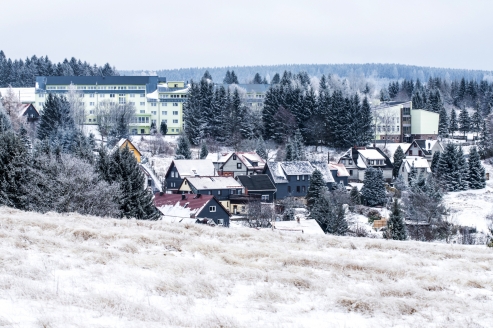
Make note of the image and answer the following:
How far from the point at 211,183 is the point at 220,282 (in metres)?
48.0

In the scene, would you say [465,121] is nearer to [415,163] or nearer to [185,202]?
[415,163]

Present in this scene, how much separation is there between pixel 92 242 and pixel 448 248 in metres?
10.2

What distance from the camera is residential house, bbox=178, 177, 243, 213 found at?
190ft

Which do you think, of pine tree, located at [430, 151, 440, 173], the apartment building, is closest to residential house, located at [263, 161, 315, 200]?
pine tree, located at [430, 151, 440, 173]

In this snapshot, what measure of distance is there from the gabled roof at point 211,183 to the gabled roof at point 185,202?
7.36m

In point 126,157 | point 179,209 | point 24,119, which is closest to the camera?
point 126,157

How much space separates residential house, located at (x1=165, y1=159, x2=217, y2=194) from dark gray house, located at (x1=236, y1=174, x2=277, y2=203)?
4.06 m

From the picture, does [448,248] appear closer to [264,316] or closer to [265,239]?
[265,239]

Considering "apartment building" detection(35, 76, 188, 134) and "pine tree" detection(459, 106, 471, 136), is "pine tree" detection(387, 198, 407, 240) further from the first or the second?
"pine tree" detection(459, 106, 471, 136)

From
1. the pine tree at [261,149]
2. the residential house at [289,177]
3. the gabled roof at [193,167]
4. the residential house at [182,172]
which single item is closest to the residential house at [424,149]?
the pine tree at [261,149]

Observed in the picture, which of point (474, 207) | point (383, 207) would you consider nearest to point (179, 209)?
point (383, 207)

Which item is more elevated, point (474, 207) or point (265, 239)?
point (265, 239)

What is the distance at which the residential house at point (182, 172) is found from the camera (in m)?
63.8

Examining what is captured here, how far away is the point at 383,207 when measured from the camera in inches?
2346
